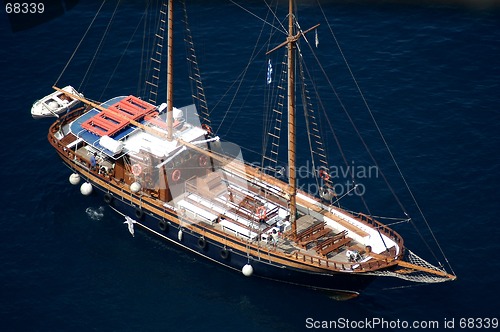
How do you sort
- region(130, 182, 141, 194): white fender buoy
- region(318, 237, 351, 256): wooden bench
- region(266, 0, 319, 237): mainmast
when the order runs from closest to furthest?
region(266, 0, 319, 237): mainmast → region(318, 237, 351, 256): wooden bench → region(130, 182, 141, 194): white fender buoy

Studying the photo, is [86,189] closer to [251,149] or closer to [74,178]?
[74,178]

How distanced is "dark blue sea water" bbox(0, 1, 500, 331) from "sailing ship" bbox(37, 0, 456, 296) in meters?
2.45

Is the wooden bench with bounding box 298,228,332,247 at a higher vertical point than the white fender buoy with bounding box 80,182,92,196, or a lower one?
lower

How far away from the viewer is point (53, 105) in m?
92.4

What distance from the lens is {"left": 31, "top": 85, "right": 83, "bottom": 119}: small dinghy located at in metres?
91.9

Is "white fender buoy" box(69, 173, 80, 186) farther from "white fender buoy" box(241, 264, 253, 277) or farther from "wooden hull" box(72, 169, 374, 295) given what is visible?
"white fender buoy" box(241, 264, 253, 277)

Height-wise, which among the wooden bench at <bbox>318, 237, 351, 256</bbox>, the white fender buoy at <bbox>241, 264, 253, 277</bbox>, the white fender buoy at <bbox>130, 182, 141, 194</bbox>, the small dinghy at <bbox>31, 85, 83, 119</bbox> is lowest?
the white fender buoy at <bbox>241, 264, 253, 277</bbox>

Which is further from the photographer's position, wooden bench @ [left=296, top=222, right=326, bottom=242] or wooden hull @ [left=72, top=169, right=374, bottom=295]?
wooden bench @ [left=296, top=222, right=326, bottom=242]

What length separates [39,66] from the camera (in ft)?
350

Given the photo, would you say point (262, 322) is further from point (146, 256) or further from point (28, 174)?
point (28, 174)

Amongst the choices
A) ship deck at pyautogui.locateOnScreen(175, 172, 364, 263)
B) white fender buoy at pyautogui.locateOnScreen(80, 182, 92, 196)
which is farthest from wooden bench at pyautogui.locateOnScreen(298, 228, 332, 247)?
white fender buoy at pyautogui.locateOnScreen(80, 182, 92, 196)

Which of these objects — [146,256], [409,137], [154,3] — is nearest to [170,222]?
[146,256]
